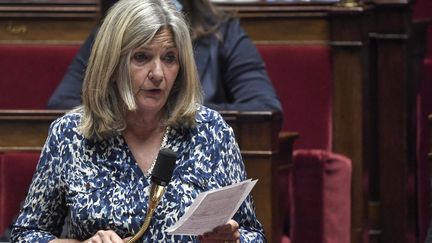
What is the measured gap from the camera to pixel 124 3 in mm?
1886

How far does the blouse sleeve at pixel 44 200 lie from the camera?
6.19 feet

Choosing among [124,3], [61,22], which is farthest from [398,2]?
[124,3]

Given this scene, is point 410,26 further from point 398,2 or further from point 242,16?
point 242,16

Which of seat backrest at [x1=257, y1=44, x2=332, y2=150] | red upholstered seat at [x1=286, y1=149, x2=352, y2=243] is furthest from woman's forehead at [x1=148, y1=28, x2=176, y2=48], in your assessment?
seat backrest at [x1=257, y1=44, x2=332, y2=150]

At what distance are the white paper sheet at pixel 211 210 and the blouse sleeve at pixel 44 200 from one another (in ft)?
0.92

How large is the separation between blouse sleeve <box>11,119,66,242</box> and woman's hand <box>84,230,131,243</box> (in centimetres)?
14

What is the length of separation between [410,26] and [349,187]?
0.57 meters

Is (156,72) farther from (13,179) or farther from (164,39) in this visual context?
(13,179)

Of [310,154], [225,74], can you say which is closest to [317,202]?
[310,154]

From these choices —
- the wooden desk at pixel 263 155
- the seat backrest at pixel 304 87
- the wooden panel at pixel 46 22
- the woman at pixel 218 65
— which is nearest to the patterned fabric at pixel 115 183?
the wooden desk at pixel 263 155

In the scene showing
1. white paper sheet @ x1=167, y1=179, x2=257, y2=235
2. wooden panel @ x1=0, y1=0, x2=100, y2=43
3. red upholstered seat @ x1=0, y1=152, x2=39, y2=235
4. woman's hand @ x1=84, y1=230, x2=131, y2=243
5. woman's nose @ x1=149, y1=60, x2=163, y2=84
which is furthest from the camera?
wooden panel @ x1=0, y1=0, x2=100, y2=43

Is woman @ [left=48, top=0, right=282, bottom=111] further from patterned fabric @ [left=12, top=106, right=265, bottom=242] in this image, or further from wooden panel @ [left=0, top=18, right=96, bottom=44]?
patterned fabric @ [left=12, top=106, right=265, bottom=242]

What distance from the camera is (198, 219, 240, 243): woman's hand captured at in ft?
5.78

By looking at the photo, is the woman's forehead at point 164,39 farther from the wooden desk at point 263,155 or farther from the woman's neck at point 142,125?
the wooden desk at point 263,155
